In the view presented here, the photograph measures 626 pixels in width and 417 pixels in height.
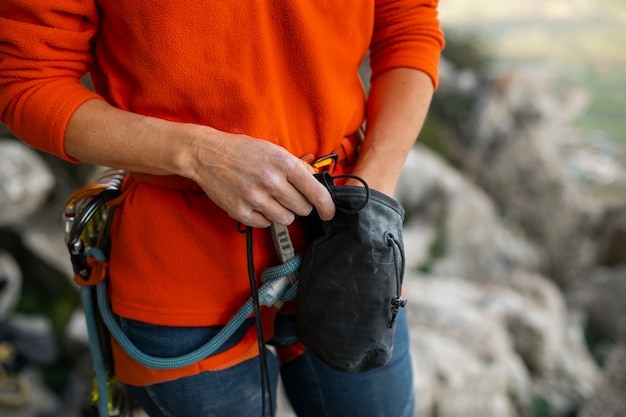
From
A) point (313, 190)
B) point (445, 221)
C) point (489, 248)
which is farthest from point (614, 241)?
point (313, 190)

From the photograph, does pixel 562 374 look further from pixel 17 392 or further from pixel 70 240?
pixel 70 240

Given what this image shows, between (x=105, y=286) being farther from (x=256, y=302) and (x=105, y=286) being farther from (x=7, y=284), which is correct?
(x=7, y=284)

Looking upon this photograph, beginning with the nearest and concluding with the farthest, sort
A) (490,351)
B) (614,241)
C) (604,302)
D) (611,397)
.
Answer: (490,351)
(611,397)
(604,302)
(614,241)

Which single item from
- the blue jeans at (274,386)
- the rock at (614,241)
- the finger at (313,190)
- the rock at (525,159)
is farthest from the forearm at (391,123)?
the rock at (525,159)

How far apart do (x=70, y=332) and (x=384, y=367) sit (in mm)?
2297

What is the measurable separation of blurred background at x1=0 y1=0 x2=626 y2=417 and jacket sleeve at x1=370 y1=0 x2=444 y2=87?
66 cm

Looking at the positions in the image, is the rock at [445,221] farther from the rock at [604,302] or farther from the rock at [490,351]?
the rock at [490,351]

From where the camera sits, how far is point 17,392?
2.61 metres

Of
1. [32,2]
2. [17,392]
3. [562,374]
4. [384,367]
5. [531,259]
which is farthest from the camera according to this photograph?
[531,259]

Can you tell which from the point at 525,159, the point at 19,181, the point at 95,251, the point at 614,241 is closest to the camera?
the point at 95,251

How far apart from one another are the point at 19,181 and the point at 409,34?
2.27 m

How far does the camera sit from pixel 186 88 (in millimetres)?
886

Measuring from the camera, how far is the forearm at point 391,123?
3.32 ft

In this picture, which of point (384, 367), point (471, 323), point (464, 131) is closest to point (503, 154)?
point (464, 131)
